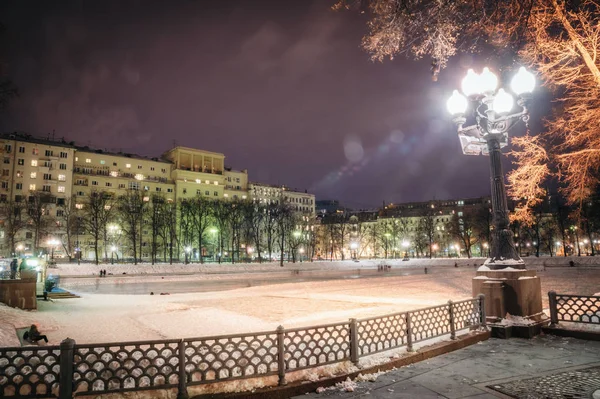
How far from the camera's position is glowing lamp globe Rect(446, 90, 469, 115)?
10973 mm

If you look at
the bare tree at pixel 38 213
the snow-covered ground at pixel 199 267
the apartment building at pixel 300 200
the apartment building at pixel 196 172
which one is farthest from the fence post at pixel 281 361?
the apartment building at pixel 300 200

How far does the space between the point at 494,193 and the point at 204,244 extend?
79284 mm

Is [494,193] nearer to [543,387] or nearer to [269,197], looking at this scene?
[543,387]

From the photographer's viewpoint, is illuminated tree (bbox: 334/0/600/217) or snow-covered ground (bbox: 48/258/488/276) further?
snow-covered ground (bbox: 48/258/488/276)

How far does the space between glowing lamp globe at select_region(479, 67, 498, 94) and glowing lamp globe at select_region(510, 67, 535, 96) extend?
0.60 metres

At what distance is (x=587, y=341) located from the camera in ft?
30.3

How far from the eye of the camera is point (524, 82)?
9797 mm

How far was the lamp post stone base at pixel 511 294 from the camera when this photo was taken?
10164 millimetres

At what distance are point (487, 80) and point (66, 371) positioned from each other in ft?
36.6

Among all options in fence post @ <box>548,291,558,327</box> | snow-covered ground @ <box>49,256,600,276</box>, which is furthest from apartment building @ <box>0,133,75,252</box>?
fence post @ <box>548,291,558,327</box>

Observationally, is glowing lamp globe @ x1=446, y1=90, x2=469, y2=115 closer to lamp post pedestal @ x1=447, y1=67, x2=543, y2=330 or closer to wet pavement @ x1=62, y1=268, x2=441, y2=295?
lamp post pedestal @ x1=447, y1=67, x2=543, y2=330

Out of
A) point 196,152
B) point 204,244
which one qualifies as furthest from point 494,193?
point 196,152

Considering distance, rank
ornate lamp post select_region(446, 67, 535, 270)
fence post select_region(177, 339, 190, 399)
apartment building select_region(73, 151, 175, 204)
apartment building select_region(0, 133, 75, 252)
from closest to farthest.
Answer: fence post select_region(177, 339, 190, 399)
ornate lamp post select_region(446, 67, 535, 270)
apartment building select_region(0, 133, 75, 252)
apartment building select_region(73, 151, 175, 204)

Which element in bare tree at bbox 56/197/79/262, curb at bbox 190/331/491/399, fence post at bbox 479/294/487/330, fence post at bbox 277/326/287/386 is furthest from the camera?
bare tree at bbox 56/197/79/262
